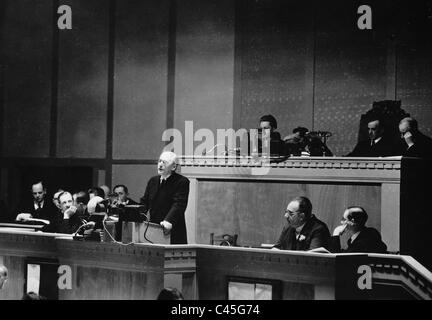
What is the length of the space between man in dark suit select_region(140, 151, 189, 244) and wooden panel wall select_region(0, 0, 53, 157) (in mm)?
4904

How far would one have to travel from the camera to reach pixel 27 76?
34.2ft

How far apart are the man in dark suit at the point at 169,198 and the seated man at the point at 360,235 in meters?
1.12

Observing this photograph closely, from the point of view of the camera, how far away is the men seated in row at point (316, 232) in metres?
5.06

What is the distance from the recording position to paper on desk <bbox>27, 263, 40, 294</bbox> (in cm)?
548

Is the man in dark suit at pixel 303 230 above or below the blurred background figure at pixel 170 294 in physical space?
above

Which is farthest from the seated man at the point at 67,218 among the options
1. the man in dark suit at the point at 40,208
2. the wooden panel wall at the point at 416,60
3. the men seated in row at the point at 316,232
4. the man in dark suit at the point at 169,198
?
the wooden panel wall at the point at 416,60

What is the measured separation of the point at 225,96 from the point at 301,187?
3.35 metres

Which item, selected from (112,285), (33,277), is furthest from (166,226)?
(33,277)

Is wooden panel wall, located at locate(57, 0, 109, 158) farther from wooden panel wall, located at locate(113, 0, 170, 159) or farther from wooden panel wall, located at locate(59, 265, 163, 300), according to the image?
wooden panel wall, located at locate(59, 265, 163, 300)

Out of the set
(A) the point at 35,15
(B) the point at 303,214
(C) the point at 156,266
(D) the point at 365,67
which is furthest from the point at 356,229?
(A) the point at 35,15

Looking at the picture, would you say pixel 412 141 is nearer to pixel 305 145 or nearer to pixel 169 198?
pixel 305 145

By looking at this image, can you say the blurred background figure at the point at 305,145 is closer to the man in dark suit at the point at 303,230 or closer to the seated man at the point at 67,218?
the man in dark suit at the point at 303,230

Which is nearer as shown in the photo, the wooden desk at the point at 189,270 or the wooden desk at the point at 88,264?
the wooden desk at the point at 189,270
